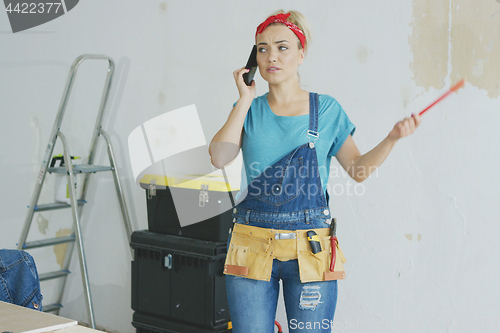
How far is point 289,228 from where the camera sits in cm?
151

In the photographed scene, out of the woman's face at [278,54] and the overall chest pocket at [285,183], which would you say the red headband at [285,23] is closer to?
the woman's face at [278,54]

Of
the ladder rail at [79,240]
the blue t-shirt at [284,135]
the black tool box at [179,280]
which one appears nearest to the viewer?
the blue t-shirt at [284,135]

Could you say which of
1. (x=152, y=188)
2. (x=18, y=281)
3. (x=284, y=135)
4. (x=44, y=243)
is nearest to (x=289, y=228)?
(x=284, y=135)

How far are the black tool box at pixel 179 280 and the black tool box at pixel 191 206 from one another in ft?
0.17

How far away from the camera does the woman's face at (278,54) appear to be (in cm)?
159

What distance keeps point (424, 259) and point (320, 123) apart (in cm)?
121

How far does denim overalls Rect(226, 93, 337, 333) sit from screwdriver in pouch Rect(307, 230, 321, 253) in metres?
0.03

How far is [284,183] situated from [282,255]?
8.2 inches

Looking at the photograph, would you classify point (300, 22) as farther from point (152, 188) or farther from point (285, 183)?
point (152, 188)

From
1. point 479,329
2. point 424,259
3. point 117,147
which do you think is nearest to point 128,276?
point 117,147

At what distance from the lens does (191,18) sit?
10.2ft

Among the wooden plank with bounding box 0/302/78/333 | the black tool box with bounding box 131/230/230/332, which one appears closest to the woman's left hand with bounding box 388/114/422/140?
the wooden plank with bounding box 0/302/78/333

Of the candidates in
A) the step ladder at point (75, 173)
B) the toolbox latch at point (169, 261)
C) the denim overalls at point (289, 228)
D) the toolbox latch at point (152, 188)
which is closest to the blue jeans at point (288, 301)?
the denim overalls at point (289, 228)

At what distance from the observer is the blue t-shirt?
154 centimetres
